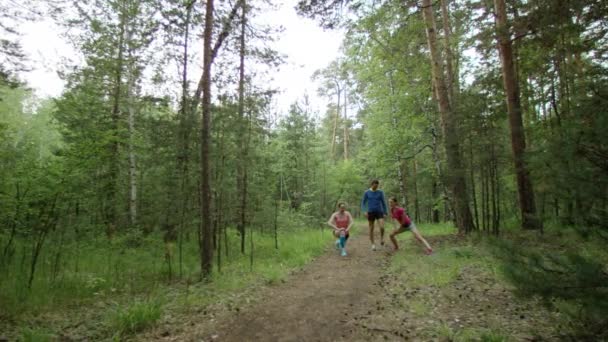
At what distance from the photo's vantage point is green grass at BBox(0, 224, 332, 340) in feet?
15.5

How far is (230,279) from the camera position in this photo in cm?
673

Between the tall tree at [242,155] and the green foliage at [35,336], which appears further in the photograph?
the tall tree at [242,155]

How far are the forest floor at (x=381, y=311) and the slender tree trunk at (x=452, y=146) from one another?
131 inches

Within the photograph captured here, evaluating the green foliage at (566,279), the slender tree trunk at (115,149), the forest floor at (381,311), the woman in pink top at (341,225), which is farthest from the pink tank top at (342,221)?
the slender tree trunk at (115,149)

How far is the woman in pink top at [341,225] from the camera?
903cm

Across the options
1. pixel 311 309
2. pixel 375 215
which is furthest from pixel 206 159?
pixel 375 215

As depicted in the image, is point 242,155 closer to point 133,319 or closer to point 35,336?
point 133,319

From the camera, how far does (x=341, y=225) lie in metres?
9.28

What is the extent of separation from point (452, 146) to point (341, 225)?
14.3 feet

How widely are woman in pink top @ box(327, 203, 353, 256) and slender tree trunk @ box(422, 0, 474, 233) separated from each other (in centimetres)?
357

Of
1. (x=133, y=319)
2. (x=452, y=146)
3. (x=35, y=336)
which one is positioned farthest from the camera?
(x=452, y=146)

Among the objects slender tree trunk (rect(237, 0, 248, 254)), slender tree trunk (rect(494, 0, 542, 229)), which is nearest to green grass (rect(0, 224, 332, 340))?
slender tree trunk (rect(237, 0, 248, 254))

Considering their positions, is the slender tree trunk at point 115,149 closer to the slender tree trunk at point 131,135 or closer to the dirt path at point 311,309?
the slender tree trunk at point 131,135

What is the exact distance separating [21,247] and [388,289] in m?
9.25
